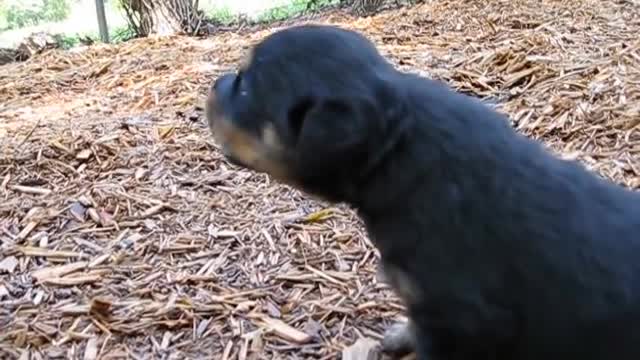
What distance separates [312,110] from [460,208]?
45 centimetres

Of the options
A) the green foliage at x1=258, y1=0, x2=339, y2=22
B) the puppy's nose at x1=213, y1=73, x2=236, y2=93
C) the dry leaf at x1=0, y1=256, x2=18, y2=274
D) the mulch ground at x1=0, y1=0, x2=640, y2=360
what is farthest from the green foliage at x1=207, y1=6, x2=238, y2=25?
the puppy's nose at x1=213, y1=73, x2=236, y2=93

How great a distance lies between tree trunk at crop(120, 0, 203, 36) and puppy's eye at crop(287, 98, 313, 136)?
7.23 meters

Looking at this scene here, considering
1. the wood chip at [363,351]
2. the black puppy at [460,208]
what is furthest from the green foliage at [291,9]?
the black puppy at [460,208]

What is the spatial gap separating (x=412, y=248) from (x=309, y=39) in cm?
64

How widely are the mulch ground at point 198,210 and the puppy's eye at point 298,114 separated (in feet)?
3.11

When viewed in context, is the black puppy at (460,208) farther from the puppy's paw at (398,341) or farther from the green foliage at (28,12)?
the green foliage at (28,12)

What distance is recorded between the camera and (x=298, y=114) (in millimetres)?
2252

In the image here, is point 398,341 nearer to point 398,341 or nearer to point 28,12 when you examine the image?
point 398,341

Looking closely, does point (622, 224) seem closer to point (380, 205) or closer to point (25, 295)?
point (380, 205)

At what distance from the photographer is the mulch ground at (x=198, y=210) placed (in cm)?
303

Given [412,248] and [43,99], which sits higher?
[412,248]

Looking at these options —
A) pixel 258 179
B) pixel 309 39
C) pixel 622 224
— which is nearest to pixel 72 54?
pixel 258 179

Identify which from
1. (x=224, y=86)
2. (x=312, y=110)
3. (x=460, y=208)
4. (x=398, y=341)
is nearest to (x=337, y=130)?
(x=312, y=110)

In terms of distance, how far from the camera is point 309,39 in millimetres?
2316
